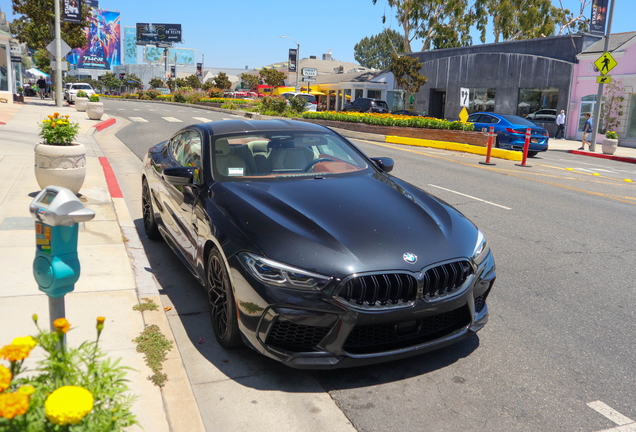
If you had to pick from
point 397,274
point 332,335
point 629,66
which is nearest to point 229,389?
point 332,335

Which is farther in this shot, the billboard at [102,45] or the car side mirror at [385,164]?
the billboard at [102,45]

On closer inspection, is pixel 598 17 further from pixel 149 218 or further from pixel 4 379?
pixel 4 379

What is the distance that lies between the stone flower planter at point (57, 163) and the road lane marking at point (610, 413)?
7056 millimetres

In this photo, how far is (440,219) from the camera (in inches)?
165

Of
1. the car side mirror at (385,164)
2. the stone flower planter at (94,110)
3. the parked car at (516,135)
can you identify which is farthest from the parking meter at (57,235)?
the stone flower planter at (94,110)

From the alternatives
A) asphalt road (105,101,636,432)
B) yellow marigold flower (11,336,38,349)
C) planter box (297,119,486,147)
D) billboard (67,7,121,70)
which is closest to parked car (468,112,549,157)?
planter box (297,119,486,147)

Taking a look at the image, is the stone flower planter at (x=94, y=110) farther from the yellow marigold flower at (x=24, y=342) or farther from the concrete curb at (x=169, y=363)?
the yellow marigold flower at (x=24, y=342)

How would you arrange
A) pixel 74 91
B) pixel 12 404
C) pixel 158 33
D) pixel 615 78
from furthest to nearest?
1. pixel 158 33
2. pixel 74 91
3. pixel 615 78
4. pixel 12 404

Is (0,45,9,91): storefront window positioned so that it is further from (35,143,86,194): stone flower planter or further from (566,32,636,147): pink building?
(566,32,636,147): pink building

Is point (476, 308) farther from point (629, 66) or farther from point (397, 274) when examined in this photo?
A: point (629, 66)

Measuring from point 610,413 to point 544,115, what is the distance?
109 feet

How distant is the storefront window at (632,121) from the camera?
27938 mm

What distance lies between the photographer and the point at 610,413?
3369 mm

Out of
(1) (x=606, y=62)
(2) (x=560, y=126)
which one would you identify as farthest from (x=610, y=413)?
(2) (x=560, y=126)
